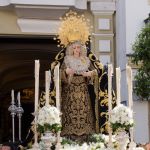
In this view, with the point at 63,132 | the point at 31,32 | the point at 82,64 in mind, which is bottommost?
the point at 63,132

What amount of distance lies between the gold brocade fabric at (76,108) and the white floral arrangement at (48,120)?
1.08 metres

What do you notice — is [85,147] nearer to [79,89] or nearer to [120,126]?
[120,126]

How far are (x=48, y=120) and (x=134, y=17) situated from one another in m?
5.66

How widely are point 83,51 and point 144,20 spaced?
4198 millimetres

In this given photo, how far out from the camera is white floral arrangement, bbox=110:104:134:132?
5.48m

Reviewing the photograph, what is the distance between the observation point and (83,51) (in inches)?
262

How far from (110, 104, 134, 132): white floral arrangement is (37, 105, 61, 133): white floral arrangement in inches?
21.5

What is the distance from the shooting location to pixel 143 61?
930 cm

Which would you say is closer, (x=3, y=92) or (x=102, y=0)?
(x=102, y=0)

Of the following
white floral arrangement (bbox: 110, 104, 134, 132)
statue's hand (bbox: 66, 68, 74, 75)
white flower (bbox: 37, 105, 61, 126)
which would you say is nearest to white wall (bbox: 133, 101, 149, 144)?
statue's hand (bbox: 66, 68, 74, 75)

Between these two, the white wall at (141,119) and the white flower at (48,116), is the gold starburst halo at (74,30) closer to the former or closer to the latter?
the white flower at (48,116)

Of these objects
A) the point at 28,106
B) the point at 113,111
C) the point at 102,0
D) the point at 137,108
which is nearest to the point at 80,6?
the point at 102,0

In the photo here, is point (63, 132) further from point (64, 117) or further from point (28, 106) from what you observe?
point (28, 106)

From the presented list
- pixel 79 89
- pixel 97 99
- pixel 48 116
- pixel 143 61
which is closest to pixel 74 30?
pixel 79 89
